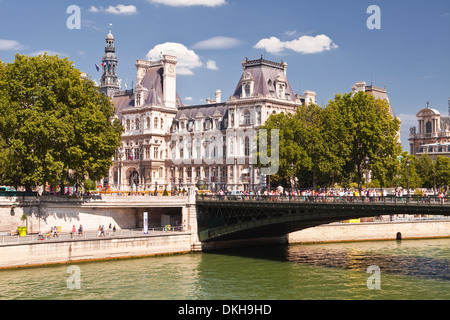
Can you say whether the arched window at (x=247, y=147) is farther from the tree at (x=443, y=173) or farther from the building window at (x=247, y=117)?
the tree at (x=443, y=173)

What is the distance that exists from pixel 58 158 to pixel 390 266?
30321 mm

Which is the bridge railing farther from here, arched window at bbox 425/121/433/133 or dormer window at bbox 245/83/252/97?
arched window at bbox 425/121/433/133

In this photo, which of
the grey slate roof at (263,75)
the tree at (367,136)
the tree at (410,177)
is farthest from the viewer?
the grey slate roof at (263,75)

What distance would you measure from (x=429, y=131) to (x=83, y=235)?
128530 millimetres

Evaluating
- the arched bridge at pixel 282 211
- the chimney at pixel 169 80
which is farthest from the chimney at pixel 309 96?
the arched bridge at pixel 282 211

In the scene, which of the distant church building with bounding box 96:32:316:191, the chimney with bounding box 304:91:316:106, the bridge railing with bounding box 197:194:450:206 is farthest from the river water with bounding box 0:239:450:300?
the chimney with bounding box 304:91:316:106

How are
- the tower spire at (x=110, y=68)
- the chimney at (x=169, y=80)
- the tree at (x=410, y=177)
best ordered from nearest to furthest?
1. the tree at (x=410, y=177)
2. the chimney at (x=169, y=80)
3. the tower spire at (x=110, y=68)

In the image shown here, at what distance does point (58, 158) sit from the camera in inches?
2205

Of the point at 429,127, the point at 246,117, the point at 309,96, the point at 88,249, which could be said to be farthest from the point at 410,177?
the point at 88,249

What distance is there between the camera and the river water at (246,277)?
127ft

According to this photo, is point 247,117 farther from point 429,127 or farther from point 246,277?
point 429,127

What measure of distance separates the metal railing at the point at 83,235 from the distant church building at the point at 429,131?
110 m

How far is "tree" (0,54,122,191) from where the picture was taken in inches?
2138

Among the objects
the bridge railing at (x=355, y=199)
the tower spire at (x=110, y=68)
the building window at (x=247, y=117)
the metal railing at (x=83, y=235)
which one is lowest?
the metal railing at (x=83, y=235)
